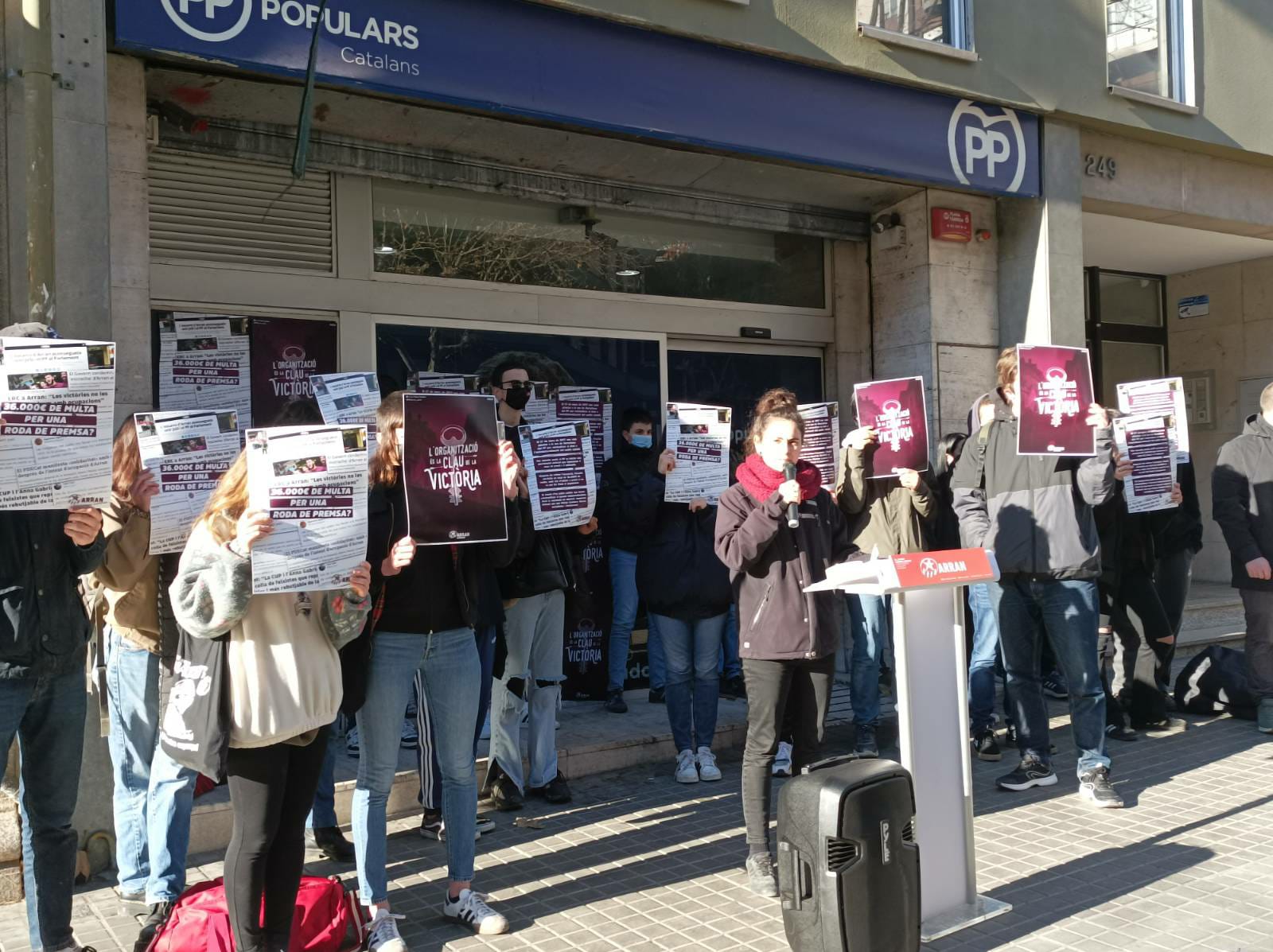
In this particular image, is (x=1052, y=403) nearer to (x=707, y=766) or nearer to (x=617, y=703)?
(x=707, y=766)

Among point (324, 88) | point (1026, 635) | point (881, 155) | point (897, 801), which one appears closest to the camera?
point (897, 801)

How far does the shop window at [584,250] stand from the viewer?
7465 mm

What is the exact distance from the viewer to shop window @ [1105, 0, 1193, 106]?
9.64 meters

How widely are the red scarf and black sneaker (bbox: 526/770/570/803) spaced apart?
2.03 m

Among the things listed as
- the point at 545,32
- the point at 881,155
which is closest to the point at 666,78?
the point at 545,32

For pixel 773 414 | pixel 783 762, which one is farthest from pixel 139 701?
pixel 783 762

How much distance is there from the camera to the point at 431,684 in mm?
4316

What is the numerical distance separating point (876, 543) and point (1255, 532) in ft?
8.93

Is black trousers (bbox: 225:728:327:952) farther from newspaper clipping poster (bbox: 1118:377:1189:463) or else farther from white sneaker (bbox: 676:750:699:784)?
newspaper clipping poster (bbox: 1118:377:1189:463)

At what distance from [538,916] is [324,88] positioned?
14.8ft

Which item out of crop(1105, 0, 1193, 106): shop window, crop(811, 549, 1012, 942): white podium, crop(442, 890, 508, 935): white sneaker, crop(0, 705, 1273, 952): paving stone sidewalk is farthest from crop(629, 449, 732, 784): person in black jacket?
crop(1105, 0, 1193, 106): shop window

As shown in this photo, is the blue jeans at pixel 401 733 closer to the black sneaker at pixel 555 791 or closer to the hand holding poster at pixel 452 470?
the hand holding poster at pixel 452 470

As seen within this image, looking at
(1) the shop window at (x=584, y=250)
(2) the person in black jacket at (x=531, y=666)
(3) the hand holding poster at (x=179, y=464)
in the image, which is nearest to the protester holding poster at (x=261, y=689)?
(3) the hand holding poster at (x=179, y=464)

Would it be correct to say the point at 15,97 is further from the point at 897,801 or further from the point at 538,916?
the point at 897,801
